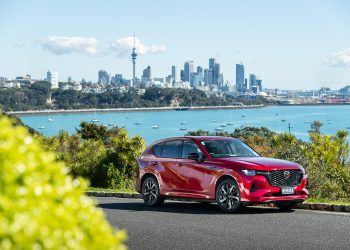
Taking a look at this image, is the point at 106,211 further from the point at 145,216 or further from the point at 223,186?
the point at 223,186

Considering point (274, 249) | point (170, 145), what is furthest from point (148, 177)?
point (274, 249)

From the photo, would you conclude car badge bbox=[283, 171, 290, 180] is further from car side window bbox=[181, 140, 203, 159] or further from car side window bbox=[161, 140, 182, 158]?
car side window bbox=[161, 140, 182, 158]

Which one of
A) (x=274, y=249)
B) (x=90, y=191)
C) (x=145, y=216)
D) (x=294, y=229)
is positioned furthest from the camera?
(x=90, y=191)

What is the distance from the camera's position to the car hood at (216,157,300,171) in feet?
50.6

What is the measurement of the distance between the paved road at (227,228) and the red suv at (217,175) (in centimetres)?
33

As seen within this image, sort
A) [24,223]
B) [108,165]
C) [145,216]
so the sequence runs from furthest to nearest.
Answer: [108,165], [145,216], [24,223]

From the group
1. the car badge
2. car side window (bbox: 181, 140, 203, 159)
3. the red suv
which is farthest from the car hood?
car side window (bbox: 181, 140, 203, 159)

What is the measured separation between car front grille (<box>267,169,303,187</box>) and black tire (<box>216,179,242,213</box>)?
70 cm

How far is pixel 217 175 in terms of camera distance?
15.9m

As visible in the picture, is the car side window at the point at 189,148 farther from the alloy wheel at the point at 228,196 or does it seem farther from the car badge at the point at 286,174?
the car badge at the point at 286,174

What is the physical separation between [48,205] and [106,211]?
13.0 metres

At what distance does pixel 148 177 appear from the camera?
17625 mm

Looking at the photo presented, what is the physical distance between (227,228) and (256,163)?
2.92 meters

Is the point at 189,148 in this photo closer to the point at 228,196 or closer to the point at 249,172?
the point at 228,196
